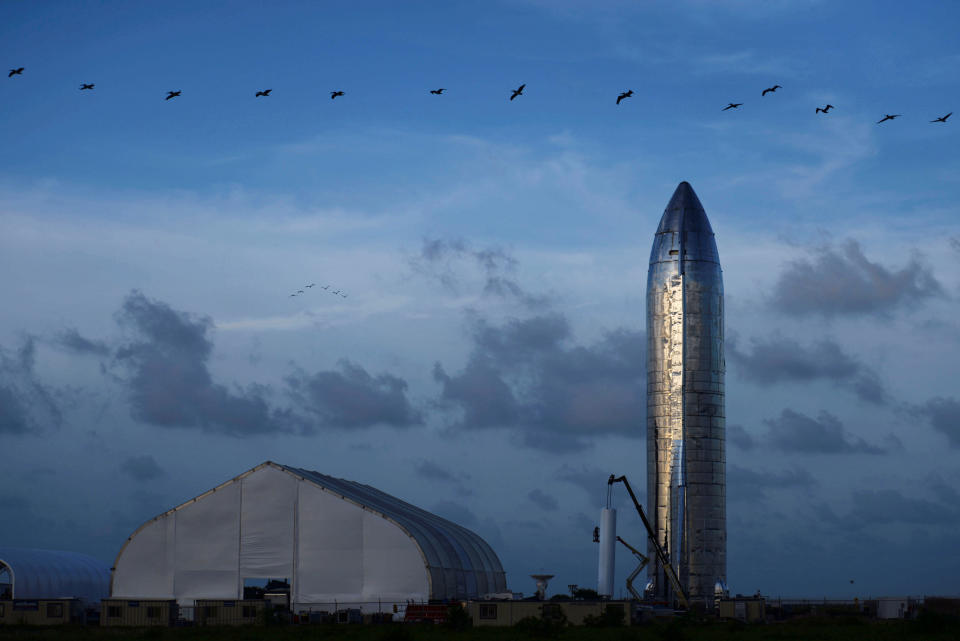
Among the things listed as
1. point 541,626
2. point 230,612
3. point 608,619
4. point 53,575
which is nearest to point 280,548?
point 230,612

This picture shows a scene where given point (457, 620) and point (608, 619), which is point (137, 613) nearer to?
point (457, 620)

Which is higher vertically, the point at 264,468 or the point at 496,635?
the point at 264,468

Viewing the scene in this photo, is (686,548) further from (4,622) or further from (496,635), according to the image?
(4,622)

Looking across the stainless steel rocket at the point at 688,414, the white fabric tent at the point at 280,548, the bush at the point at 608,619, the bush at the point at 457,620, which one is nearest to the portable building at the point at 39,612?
the white fabric tent at the point at 280,548

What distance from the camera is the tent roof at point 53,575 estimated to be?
88.2m

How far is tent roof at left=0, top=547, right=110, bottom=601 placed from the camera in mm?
88188

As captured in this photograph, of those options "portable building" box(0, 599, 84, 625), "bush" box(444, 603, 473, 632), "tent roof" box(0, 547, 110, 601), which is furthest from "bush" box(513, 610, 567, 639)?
"tent roof" box(0, 547, 110, 601)

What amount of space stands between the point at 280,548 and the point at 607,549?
21028 mm

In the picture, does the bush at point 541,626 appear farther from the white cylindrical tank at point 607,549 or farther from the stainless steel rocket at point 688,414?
the stainless steel rocket at point 688,414

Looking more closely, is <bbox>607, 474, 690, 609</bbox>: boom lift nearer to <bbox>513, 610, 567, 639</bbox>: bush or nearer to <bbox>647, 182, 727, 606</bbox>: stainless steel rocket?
<bbox>647, 182, 727, 606</bbox>: stainless steel rocket

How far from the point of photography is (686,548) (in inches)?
3295

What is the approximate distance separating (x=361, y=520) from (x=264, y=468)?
6899 mm

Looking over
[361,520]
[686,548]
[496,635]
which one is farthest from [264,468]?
[686,548]

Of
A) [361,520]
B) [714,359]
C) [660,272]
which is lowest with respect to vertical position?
[361,520]
